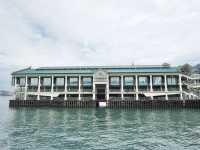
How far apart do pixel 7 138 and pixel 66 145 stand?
6917 mm

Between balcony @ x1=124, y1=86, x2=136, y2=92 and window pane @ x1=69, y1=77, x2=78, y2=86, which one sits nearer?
balcony @ x1=124, y1=86, x2=136, y2=92

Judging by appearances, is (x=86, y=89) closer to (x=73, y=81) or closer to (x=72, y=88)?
(x=72, y=88)

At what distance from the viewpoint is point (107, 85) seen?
68875mm

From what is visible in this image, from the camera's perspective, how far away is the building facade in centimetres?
6800

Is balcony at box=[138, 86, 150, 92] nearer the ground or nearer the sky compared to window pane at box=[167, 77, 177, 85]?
nearer the ground

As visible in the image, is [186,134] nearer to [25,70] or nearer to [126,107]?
[126,107]

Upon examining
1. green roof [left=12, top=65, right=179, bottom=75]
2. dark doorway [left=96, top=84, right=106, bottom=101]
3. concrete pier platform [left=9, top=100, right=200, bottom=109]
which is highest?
green roof [left=12, top=65, right=179, bottom=75]

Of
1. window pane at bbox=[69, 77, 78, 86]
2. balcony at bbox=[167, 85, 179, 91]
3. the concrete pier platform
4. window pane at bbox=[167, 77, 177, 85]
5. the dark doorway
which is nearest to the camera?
the concrete pier platform

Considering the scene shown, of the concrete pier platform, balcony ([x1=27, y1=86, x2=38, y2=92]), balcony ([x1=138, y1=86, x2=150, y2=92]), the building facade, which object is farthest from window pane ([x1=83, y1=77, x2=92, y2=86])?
balcony ([x1=138, y1=86, x2=150, y2=92])

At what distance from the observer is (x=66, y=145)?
17641 mm

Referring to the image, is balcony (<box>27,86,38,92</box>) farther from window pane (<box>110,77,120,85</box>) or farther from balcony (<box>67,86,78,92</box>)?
window pane (<box>110,77,120,85</box>)

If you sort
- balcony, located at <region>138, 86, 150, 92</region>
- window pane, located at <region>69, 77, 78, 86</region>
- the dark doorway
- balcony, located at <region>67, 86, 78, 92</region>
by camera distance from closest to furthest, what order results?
balcony, located at <region>138, 86, 150, 92</region>, balcony, located at <region>67, 86, 78, 92</region>, the dark doorway, window pane, located at <region>69, 77, 78, 86</region>

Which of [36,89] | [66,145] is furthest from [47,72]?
[66,145]

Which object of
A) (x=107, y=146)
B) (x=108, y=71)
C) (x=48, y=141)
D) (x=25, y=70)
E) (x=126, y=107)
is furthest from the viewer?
(x=25, y=70)
